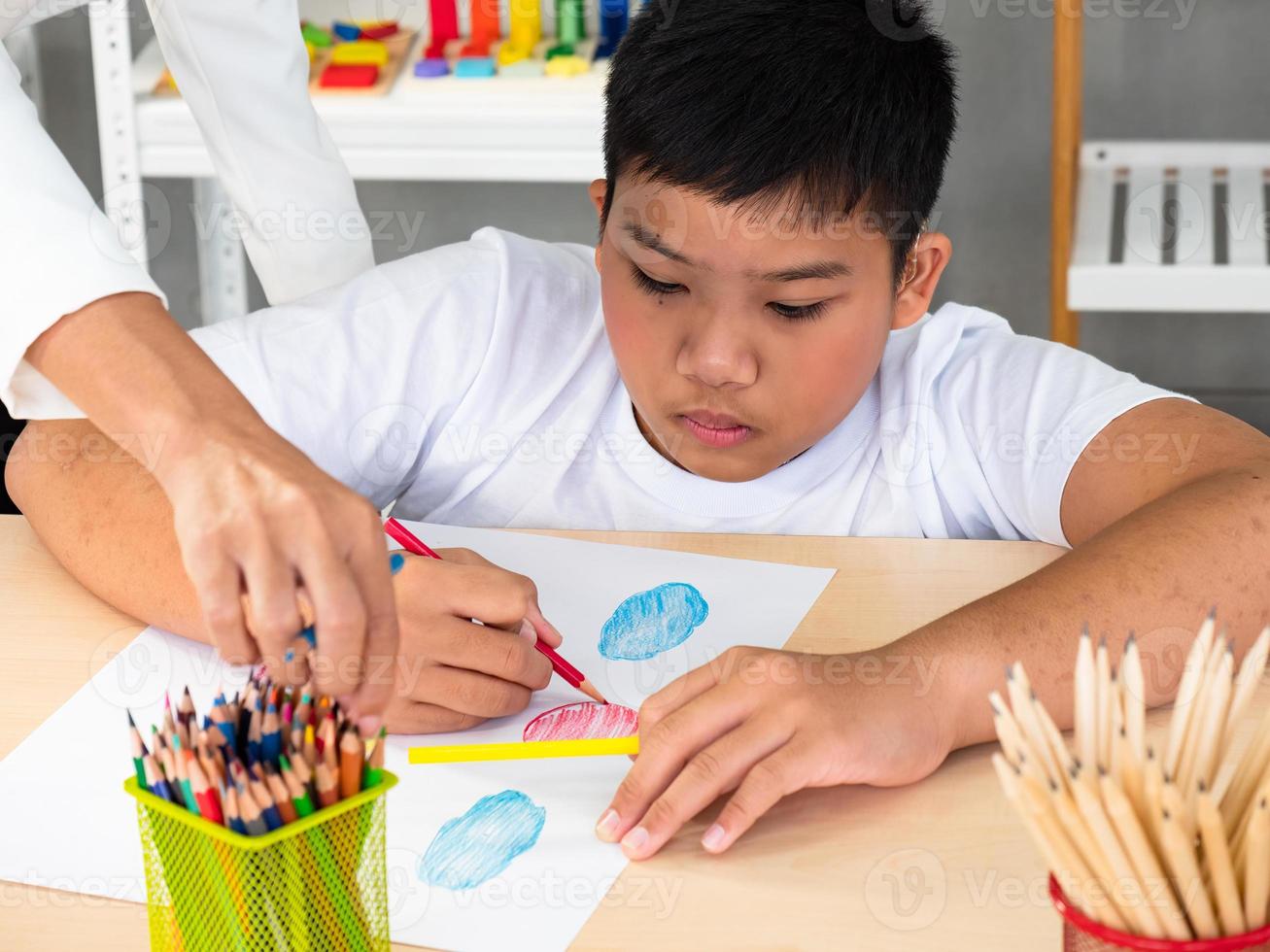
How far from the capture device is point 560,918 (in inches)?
21.6

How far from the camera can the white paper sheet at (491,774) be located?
560mm

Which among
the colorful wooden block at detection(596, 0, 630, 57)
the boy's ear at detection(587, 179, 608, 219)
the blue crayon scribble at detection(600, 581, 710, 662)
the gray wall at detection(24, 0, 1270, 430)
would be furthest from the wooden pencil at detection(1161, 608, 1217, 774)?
the gray wall at detection(24, 0, 1270, 430)

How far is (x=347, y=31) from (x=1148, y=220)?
3.51ft

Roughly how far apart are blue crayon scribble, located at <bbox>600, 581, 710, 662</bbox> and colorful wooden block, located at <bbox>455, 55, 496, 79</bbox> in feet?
3.77

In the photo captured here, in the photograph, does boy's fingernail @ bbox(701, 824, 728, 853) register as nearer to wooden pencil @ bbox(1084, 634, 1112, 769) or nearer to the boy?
the boy

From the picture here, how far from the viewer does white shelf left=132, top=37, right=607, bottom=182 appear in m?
1.73

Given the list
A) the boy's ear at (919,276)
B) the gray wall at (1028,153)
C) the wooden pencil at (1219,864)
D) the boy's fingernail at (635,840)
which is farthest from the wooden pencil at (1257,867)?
the gray wall at (1028,153)

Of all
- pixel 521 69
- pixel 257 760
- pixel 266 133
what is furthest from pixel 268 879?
pixel 521 69

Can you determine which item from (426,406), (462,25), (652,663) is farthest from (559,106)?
(652,663)

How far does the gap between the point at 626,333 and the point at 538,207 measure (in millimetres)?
1537

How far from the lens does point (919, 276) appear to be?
37.5 inches

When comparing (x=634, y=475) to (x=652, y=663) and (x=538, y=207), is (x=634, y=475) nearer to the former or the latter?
(x=652, y=663)

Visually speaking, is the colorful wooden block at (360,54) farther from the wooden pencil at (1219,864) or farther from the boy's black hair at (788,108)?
the wooden pencil at (1219,864)

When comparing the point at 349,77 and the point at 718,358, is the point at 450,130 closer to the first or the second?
the point at 349,77
